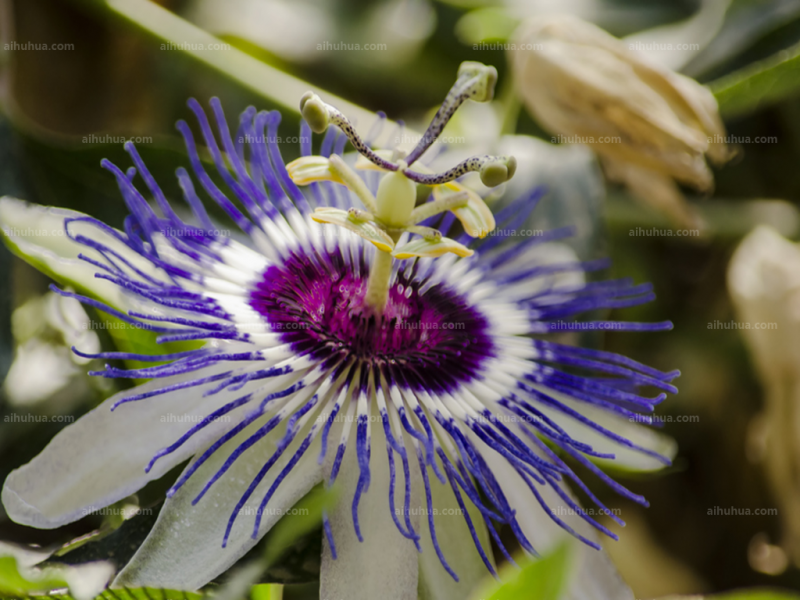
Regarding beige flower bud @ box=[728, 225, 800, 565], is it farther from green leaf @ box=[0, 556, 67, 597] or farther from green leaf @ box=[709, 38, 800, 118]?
green leaf @ box=[0, 556, 67, 597]

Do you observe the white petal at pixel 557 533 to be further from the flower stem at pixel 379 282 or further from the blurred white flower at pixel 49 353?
the blurred white flower at pixel 49 353

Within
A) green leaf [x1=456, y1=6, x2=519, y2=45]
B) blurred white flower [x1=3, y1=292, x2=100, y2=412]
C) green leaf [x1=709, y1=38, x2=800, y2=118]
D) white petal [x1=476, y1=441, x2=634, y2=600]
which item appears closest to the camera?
white petal [x1=476, y1=441, x2=634, y2=600]

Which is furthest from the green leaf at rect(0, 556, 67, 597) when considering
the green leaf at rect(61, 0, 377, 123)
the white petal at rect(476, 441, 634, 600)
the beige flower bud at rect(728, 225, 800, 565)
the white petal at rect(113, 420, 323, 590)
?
the beige flower bud at rect(728, 225, 800, 565)

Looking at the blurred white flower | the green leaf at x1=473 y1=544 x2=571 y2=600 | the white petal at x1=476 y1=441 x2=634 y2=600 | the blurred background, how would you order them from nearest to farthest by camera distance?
the green leaf at x1=473 y1=544 x2=571 y2=600, the white petal at x1=476 y1=441 x2=634 y2=600, the blurred white flower, the blurred background

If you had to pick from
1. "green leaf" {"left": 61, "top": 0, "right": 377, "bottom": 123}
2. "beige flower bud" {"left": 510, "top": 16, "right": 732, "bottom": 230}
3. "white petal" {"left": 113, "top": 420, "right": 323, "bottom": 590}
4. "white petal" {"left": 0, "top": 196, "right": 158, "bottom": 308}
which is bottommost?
"white petal" {"left": 113, "top": 420, "right": 323, "bottom": 590}

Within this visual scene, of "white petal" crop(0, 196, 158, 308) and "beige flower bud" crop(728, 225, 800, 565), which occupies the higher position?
"white petal" crop(0, 196, 158, 308)

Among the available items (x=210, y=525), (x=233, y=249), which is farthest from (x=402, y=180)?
(x=210, y=525)
